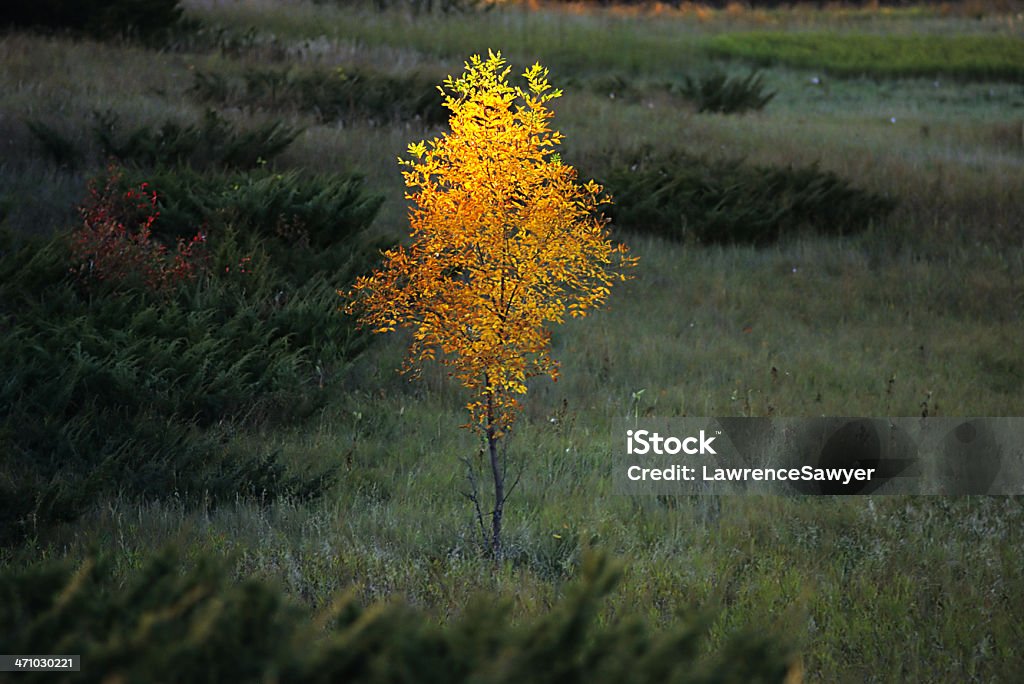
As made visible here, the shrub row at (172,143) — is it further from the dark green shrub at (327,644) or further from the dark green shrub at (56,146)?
the dark green shrub at (327,644)

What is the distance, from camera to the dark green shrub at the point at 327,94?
15477mm

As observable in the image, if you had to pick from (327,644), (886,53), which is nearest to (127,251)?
(327,644)

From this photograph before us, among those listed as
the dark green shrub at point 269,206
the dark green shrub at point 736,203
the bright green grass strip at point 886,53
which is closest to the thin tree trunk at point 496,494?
the dark green shrub at point 269,206

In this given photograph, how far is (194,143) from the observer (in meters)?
12.7

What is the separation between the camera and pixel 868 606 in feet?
17.1

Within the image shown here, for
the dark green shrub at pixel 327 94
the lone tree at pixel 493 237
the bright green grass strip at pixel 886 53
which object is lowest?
the lone tree at pixel 493 237

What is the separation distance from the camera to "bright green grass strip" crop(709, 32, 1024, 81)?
27.6 metres

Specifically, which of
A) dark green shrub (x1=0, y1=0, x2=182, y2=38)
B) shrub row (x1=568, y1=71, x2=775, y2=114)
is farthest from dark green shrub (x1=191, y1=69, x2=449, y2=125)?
shrub row (x1=568, y1=71, x2=775, y2=114)

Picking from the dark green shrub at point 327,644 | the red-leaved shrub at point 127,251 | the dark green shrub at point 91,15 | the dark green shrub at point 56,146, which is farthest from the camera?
the dark green shrub at point 91,15

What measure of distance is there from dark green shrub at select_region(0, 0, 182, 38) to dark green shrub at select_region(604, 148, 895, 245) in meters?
9.62

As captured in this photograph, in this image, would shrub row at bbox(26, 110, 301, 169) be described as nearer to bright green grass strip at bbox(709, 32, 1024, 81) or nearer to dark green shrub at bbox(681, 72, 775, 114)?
dark green shrub at bbox(681, 72, 775, 114)

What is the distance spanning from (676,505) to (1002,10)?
36.4 meters

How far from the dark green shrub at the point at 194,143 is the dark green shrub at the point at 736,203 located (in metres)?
4.22

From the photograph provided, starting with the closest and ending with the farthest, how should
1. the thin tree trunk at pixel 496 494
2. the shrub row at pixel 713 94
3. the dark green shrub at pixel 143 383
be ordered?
the thin tree trunk at pixel 496 494 → the dark green shrub at pixel 143 383 → the shrub row at pixel 713 94
